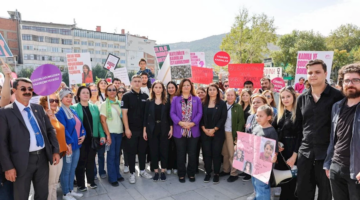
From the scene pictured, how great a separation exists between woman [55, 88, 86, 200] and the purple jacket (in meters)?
1.82

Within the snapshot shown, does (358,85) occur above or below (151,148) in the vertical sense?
above

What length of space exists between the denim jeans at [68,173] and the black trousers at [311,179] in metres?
3.72

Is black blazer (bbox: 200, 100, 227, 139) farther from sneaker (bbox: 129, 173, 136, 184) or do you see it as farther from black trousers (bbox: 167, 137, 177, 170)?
sneaker (bbox: 129, 173, 136, 184)

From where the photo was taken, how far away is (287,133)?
3.47 meters

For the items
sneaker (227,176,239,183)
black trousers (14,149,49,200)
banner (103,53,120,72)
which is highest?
banner (103,53,120,72)

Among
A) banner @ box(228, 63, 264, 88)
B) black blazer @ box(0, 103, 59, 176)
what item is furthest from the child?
banner @ box(228, 63, 264, 88)

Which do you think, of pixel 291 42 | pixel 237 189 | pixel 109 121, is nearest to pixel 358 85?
pixel 237 189

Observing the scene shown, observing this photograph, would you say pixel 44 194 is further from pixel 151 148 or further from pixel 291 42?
pixel 291 42

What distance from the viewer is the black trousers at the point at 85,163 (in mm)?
4172

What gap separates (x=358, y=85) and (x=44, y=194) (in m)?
4.30

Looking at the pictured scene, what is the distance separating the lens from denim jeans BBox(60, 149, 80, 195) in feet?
12.6

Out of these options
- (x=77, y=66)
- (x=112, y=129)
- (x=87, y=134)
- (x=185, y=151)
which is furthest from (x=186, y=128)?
(x=77, y=66)

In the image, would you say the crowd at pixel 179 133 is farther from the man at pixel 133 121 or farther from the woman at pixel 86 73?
the woman at pixel 86 73

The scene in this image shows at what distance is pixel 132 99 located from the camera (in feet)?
15.4
